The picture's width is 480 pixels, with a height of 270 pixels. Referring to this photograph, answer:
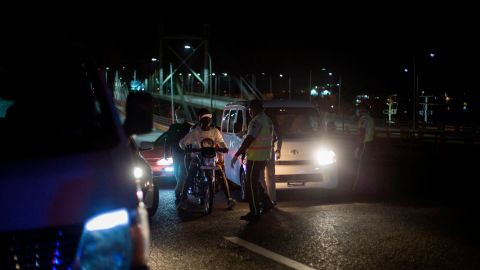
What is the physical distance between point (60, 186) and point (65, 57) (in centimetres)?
106

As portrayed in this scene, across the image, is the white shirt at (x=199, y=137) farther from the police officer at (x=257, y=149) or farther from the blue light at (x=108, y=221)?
the blue light at (x=108, y=221)

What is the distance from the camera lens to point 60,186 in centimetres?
279

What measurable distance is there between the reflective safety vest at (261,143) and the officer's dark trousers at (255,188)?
0.30 ft

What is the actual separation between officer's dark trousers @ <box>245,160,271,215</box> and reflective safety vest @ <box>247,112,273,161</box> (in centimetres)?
9

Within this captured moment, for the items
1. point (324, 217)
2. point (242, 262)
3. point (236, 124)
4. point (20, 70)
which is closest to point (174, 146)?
point (236, 124)

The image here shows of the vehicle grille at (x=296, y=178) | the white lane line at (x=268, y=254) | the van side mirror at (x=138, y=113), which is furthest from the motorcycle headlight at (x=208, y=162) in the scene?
the van side mirror at (x=138, y=113)

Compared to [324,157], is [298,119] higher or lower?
higher

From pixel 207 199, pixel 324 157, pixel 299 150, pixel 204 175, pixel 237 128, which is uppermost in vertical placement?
pixel 237 128

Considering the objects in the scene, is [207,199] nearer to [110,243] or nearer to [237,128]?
[237,128]

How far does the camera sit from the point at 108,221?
278 cm

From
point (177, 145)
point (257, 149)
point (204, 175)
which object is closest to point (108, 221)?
point (257, 149)

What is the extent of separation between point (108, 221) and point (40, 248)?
29 cm

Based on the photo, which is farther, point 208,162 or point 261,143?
point 208,162

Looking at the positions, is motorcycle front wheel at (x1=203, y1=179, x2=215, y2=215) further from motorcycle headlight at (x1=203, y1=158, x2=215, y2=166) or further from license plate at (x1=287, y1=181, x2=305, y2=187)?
license plate at (x1=287, y1=181, x2=305, y2=187)
